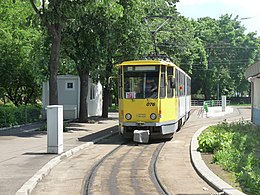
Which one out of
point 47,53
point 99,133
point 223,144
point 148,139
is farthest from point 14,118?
point 223,144

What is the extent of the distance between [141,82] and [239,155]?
7.51 metres

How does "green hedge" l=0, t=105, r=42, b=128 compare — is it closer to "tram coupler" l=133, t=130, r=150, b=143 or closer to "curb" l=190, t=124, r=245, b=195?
"tram coupler" l=133, t=130, r=150, b=143

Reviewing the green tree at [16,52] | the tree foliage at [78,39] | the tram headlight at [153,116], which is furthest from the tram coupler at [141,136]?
the green tree at [16,52]

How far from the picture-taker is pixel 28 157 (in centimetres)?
1500

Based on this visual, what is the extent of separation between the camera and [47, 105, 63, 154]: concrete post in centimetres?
1559

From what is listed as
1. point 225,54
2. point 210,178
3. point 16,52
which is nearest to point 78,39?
point 16,52

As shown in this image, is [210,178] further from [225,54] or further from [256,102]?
[225,54]

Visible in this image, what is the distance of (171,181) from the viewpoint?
37.7 ft

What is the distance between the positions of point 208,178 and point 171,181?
88 centimetres

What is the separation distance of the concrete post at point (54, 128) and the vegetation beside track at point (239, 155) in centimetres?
467

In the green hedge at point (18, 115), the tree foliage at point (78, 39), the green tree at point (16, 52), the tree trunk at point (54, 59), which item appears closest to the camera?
the tree foliage at point (78, 39)

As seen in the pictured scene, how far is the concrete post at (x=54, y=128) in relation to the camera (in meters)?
15.6

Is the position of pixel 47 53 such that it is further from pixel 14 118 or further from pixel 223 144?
pixel 223 144

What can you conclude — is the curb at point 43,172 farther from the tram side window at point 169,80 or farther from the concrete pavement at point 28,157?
the tram side window at point 169,80
